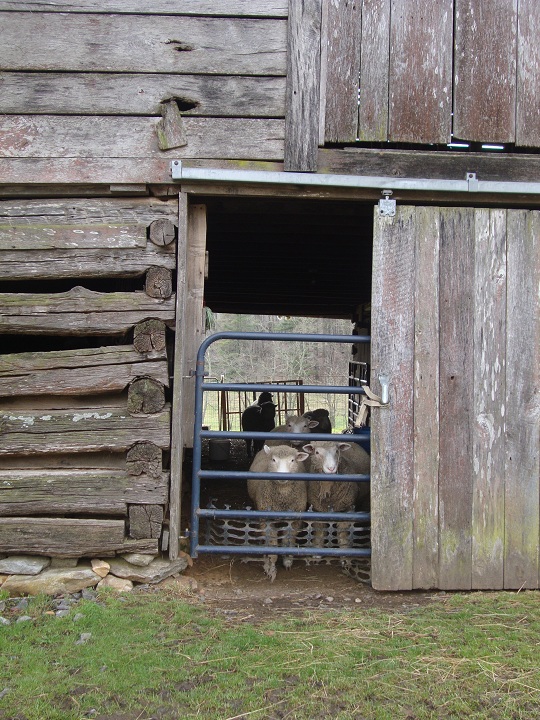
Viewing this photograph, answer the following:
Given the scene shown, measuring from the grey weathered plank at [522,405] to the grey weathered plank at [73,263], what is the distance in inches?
104

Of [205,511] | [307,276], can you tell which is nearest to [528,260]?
[205,511]

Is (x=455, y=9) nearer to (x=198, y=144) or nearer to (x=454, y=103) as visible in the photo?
(x=454, y=103)

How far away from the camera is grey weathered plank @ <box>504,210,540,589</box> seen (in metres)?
5.01

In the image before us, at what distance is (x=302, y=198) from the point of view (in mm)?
5125

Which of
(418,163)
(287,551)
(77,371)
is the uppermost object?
(418,163)

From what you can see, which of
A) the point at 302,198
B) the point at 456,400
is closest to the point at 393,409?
the point at 456,400

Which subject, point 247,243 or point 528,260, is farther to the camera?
point 247,243

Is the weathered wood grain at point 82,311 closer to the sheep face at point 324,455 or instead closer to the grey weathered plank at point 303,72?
the grey weathered plank at point 303,72

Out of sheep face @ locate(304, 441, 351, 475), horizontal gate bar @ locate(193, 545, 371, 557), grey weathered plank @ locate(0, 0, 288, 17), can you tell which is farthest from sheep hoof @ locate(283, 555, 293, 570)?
grey weathered plank @ locate(0, 0, 288, 17)

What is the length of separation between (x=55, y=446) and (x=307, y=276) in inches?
225

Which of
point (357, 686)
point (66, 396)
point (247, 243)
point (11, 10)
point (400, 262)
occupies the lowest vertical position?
point (357, 686)

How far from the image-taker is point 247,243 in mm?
7887

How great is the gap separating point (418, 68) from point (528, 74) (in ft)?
2.82

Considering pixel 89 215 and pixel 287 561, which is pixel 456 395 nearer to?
pixel 287 561
